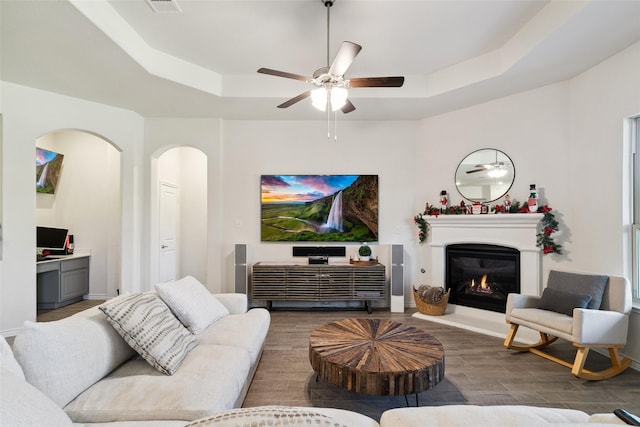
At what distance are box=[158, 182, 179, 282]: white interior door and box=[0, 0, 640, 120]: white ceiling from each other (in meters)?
1.56

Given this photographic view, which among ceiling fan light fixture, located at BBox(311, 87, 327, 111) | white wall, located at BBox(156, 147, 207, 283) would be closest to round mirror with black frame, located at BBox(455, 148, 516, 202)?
ceiling fan light fixture, located at BBox(311, 87, 327, 111)

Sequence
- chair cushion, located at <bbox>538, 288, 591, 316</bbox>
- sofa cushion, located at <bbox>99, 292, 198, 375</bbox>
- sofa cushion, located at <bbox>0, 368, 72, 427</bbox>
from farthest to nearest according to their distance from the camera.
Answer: chair cushion, located at <bbox>538, 288, 591, 316</bbox> → sofa cushion, located at <bbox>99, 292, 198, 375</bbox> → sofa cushion, located at <bbox>0, 368, 72, 427</bbox>

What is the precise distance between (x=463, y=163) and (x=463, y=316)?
6.90 feet

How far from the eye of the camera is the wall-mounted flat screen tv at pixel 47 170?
439 centimetres

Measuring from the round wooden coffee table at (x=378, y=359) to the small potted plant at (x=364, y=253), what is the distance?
1904 millimetres

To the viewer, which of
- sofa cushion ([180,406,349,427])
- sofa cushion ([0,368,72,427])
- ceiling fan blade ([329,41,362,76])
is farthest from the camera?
ceiling fan blade ([329,41,362,76])

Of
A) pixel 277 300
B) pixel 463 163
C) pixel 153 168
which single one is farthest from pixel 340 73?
pixel 153 168

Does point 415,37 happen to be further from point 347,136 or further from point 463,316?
point 463,316

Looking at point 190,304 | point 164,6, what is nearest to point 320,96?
point 164,6

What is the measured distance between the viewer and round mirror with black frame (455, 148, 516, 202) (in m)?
3.74

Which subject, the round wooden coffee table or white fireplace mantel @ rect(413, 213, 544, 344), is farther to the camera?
white fireplace mantel @ rect(413, 213, 544, 344)

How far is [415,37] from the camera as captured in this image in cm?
287

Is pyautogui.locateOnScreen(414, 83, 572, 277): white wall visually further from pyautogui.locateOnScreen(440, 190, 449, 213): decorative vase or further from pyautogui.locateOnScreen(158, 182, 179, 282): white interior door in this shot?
pyautogui.locateOnScreen(158, 182, 179, 282): white interior door

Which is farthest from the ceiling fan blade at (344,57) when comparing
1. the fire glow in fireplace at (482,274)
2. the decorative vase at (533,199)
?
the fire glow in fireplace at (482,274)
